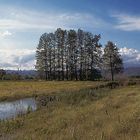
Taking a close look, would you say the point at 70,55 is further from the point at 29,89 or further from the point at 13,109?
the point at 13,109

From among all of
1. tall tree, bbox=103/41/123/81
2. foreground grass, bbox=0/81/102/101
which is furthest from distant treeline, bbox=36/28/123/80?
foreground grass, bbox=0/81/102/101

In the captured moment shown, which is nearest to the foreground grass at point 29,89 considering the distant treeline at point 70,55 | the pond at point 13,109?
the pond at point 13,109

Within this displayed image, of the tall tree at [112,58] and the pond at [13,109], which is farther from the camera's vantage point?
the tall tree at [112,58]

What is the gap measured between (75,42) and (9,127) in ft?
296

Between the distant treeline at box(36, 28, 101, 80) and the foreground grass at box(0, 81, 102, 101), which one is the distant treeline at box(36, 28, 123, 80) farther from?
the foreground grass at box(0, 81, 102, 101)

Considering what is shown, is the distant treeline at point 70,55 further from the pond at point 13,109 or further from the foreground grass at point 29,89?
the pond at point 13,109

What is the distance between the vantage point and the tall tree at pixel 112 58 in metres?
114

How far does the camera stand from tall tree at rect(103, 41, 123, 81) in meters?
114

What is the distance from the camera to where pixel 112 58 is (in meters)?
115

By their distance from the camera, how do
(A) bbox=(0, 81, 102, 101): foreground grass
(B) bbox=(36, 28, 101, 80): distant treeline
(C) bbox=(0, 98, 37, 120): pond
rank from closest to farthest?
(C) bbox=(0, 98, 37, 120): pond, (A) bbox=(0, 81, 102, 101): foreground grass, (B) bbox=(36, 28, 101, 80): distant treeline

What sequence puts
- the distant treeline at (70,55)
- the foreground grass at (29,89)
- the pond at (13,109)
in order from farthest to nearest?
the distant treeline at (70,55) < the foreground grass at (29,89) < the pond at (13,109)

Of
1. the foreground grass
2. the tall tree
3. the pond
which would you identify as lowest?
the pond

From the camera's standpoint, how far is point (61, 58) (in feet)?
366

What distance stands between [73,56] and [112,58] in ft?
39.5
